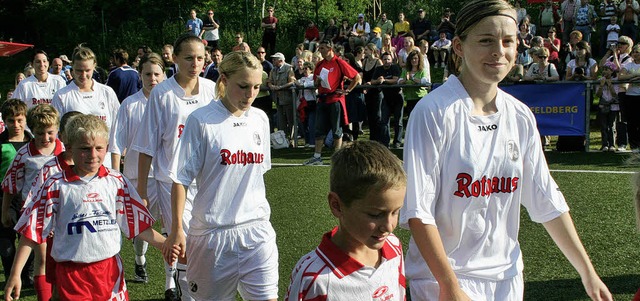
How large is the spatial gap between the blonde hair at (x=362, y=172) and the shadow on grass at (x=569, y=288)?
3865 millimetres

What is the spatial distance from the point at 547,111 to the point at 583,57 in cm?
136

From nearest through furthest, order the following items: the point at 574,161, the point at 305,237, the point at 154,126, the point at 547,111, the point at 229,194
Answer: the point at 229,194 → the point at 154,126 → the point at 305,237 → the point at 574,161 → the point at 547,111

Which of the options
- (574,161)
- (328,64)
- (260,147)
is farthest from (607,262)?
Answer: (328,64)

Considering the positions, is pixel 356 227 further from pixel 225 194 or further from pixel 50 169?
pixel 50 169

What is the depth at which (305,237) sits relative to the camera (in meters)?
9.02

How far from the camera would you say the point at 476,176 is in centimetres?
335

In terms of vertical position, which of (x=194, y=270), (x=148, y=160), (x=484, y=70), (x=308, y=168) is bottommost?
(x=308, y=168)

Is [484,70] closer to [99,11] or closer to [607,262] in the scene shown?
[607,262]

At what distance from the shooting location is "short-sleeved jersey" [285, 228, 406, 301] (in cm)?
307

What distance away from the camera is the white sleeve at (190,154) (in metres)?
4.97

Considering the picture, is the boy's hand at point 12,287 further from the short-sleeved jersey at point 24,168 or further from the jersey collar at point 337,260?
the jersey collar at point 337,260

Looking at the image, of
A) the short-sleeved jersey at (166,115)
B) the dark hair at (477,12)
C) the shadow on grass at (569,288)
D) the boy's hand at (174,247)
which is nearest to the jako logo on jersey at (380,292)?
the dark hair at (477,12)

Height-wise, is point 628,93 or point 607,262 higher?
point 628,93

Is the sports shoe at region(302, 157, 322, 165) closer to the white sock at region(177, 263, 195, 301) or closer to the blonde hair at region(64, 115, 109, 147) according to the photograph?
the white sock at region(177, 263, 195, 301)
